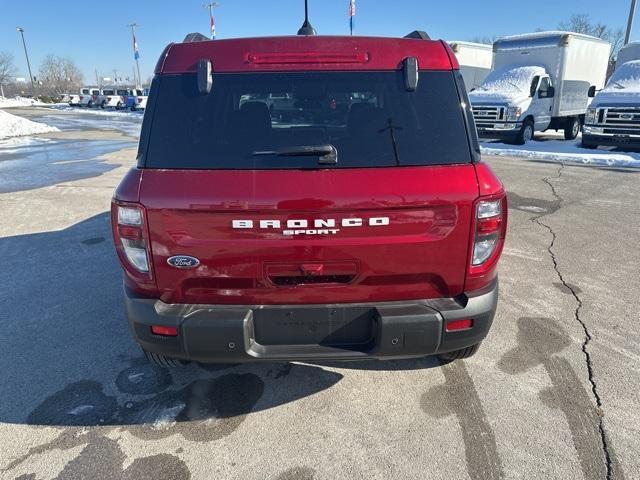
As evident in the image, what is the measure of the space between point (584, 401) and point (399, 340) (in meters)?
1.41

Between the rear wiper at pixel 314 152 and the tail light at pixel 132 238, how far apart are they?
75 centimetres

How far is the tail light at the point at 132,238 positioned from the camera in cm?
220

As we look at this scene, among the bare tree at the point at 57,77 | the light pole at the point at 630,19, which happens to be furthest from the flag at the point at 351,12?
the bare tree at the point at 57,77

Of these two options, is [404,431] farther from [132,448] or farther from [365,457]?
[132,448]

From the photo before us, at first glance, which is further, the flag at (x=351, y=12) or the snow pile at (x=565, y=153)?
the flag at (x=351, y=12)

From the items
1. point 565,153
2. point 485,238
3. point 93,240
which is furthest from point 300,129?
point 565,153

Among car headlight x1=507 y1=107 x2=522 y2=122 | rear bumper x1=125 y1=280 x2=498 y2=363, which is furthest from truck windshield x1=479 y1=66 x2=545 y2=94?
rear bumper x1=125 y1=280 x2=498 y2=363

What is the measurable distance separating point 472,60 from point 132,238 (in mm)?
22676

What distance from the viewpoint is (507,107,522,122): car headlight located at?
14797 millimetres

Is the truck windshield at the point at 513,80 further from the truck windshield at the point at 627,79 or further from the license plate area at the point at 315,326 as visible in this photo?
the license plate area at the point at 315,326

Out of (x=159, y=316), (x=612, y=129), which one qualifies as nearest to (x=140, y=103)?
(x=612, y=129)

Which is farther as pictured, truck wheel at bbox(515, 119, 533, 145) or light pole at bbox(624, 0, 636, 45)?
light pole at bbox(624, 0, 636, 45)

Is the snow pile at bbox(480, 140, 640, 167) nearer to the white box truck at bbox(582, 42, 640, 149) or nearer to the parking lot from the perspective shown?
the white box truck at bbox(582, 42, 640, 149)

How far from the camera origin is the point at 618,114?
13.2 metres
